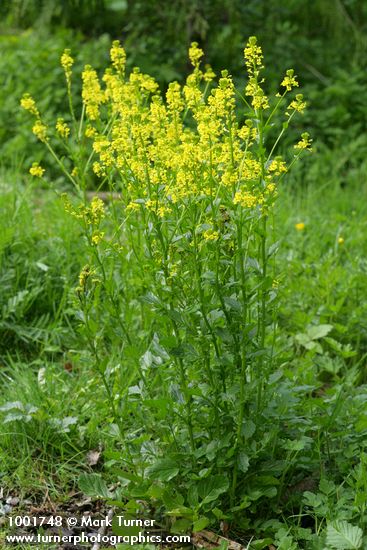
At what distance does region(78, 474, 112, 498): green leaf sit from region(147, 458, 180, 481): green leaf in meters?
0.21

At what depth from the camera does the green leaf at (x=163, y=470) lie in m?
2.32

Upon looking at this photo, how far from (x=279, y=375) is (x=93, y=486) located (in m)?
A: 0.69

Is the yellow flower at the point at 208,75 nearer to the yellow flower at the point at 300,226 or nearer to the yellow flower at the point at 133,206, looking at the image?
the yellow flower at the point at 133,206

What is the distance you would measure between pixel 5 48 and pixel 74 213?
547cm

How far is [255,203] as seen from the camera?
212 centimetres

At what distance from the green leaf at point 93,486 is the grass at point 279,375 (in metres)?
0.12

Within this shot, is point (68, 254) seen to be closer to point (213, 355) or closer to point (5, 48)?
point (213, 355)

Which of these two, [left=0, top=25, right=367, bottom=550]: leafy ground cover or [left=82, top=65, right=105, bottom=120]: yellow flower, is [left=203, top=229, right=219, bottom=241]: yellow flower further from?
[left=82, top=65, right=105, bottom=120]: yellow flower

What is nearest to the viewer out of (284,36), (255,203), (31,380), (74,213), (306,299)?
(255,203)

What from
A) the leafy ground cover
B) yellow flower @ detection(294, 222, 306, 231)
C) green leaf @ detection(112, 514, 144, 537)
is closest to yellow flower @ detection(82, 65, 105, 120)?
the leafy ground cover

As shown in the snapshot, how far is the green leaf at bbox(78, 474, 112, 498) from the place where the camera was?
2.45m

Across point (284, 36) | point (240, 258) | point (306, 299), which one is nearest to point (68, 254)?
point (306, 299)

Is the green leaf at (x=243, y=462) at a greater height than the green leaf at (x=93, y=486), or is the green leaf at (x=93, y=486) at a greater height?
the green leaf at (x=243, y=462)

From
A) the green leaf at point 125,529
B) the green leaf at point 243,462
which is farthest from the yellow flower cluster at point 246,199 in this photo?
the green leaf at point 125,529
